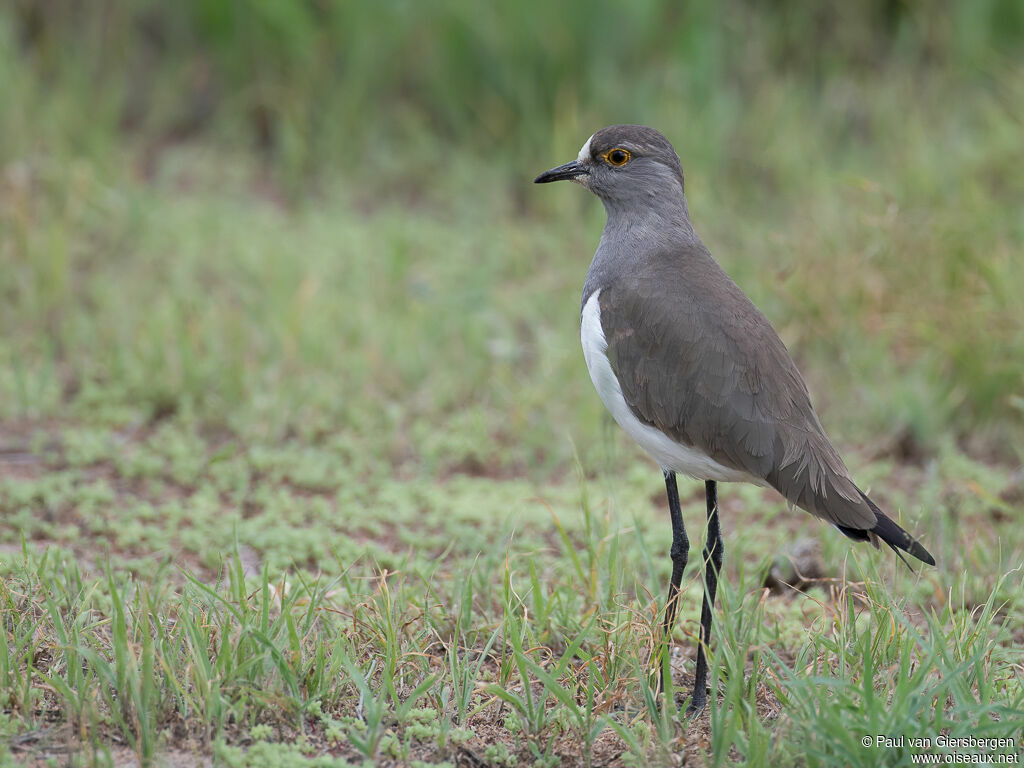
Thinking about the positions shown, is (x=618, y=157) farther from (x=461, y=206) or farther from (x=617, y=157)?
(x=461, y=206)

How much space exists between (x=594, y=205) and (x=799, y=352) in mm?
1877

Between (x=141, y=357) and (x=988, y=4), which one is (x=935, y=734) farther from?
(x=988, y=4)

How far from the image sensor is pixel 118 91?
24.8 ft

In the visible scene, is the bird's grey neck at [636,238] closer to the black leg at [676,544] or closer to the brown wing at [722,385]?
the brown wing at [722,385]

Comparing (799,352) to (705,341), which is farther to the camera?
(799,352)

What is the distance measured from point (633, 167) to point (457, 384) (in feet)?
6.37

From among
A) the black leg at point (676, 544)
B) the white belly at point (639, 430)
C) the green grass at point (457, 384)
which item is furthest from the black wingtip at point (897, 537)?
the black leg at point (676, 544)

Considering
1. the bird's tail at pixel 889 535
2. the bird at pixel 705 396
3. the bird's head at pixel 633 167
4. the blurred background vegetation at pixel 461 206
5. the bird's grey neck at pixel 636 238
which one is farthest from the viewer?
the blurred background vegetation at pixel 461 206

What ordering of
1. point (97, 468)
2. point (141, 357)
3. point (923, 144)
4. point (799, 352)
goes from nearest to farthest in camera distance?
point (97, 468)
point (141, 357)
point (799, 352)
point (923, 144)

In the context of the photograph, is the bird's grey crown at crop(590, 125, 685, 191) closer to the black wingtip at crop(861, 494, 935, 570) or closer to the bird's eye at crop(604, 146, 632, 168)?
the bird's eye at crop(604, 146, 632, 168)

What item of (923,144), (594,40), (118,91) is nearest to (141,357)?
(118,91)

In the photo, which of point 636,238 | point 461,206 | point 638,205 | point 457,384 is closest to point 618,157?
point 638,205

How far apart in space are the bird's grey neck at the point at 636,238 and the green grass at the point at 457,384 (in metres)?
0.86

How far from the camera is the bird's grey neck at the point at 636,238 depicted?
3633 mm
